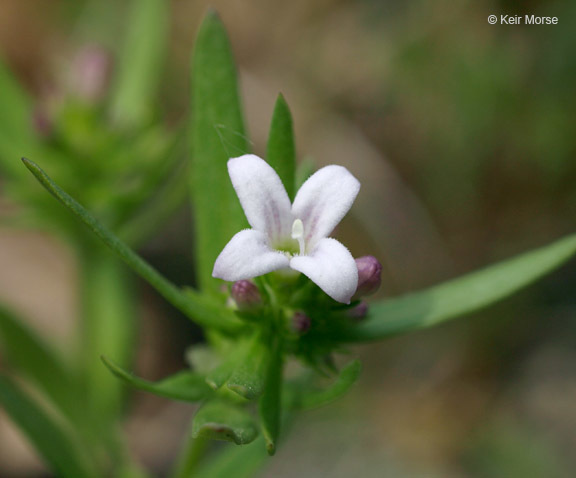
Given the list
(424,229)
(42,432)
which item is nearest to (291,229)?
(42,432)

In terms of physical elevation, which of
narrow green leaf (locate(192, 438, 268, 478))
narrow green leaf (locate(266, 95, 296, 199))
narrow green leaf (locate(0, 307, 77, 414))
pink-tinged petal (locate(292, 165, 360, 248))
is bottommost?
narrow green leaf (locate(192, 438, 268, 478))

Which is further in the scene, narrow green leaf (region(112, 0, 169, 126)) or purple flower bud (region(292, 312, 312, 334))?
narrow green leaf (region(112, 0, 169, 126))

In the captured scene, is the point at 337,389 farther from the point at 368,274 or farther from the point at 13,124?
the point at 13,124

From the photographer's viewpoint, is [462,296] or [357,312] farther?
[462,296]

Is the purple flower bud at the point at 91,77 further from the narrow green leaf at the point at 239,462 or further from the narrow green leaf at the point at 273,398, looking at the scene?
the narrow green leaf at the point at 273,398

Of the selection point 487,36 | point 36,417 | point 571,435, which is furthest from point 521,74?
point 36,417

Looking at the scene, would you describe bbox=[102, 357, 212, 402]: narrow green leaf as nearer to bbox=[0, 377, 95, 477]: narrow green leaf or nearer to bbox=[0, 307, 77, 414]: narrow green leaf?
bbox=[0, 377, 95, 477]: narrow green leaf

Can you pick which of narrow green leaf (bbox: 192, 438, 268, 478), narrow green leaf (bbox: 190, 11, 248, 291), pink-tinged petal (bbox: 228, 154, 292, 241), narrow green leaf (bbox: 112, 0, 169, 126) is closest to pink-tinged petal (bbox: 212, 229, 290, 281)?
pink-tinged petal (bbox: 228, 154, 292, 241)
